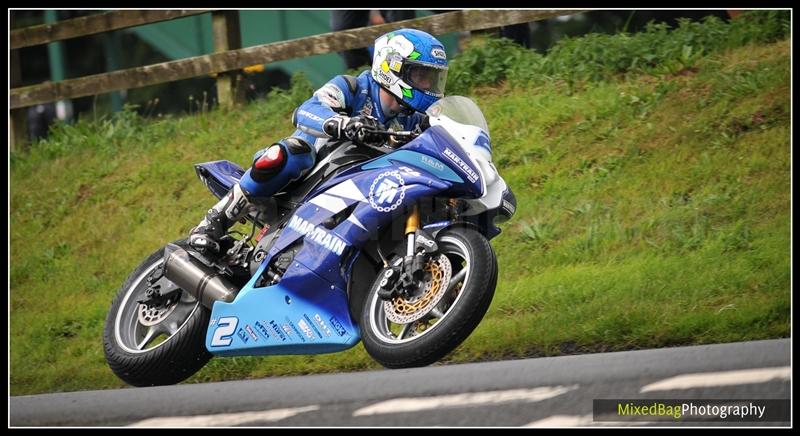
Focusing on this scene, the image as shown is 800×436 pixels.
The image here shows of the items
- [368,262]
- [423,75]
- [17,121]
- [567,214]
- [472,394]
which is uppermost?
[423,75]

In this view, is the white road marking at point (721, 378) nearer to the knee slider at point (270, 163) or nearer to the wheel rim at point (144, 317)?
the knee slider at point (270, 163)

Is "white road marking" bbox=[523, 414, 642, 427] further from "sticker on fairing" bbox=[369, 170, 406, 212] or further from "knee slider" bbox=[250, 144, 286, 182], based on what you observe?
"knee slider" bbox=[250, 144, 286, 182]

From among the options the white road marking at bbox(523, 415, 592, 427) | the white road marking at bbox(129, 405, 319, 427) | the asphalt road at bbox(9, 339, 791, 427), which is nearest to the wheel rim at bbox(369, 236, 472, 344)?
the asphalt road at bbox(9, 339, 791, 427)

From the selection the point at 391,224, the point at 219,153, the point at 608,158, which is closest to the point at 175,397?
the point at 391,224

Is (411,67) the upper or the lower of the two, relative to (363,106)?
upper

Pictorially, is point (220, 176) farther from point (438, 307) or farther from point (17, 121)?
point (17, 121)

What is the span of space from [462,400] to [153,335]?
2.57 m

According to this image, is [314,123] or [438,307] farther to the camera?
[314,123]

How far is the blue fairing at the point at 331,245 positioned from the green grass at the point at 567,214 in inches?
51.0

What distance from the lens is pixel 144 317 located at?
730cm

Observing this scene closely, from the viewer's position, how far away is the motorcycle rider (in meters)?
6.56

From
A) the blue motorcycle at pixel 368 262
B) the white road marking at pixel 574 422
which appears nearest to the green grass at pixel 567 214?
the blue motorcycle at pixel 368 262

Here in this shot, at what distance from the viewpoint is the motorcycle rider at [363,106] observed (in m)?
6.56

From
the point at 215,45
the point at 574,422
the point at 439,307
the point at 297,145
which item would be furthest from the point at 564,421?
the point at 215,45
